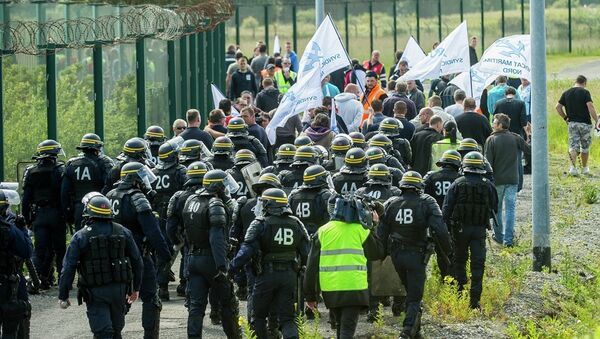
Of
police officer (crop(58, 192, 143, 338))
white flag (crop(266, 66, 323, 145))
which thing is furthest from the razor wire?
police officer (crop(58, 192, 143, 338))

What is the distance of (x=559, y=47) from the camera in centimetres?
5859

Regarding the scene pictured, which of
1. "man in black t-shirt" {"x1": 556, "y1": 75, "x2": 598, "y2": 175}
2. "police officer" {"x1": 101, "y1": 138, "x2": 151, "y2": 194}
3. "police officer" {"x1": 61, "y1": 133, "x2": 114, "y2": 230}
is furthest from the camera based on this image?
"man in black t-shirt" {"x1": 556, "y1": 75, "x2": 598, "y2": 175}

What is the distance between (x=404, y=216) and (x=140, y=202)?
2.77m

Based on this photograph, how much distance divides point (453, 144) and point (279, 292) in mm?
7516

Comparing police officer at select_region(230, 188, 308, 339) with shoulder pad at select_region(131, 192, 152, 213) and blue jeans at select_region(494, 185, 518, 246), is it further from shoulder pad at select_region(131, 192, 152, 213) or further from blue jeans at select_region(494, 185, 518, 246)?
blue jeans at select_region(494, 185, 518, 246)

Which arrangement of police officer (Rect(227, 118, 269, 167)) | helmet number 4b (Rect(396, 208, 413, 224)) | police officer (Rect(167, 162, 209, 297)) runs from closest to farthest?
helmet number 4b (Rect(396, 208, 413, 224))
police officer (Rect(167, 162, 209, 297))
police officer (Rect(227, 118, 269, 167))

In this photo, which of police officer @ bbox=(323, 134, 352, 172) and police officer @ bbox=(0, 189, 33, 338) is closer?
police officer @ bbox=(0, 189, 33, 338)

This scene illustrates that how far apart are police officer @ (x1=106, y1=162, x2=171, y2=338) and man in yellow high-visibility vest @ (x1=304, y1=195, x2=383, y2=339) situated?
175cm

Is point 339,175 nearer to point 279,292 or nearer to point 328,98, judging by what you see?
point 279,292

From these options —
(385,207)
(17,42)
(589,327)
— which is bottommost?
(589,327)

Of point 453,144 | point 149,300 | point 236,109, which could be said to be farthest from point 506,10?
point 149,300

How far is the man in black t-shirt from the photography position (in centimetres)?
3028

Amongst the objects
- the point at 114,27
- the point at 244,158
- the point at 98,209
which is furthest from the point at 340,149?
the point at 114,27

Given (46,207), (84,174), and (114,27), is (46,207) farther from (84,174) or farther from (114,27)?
(114,27)
